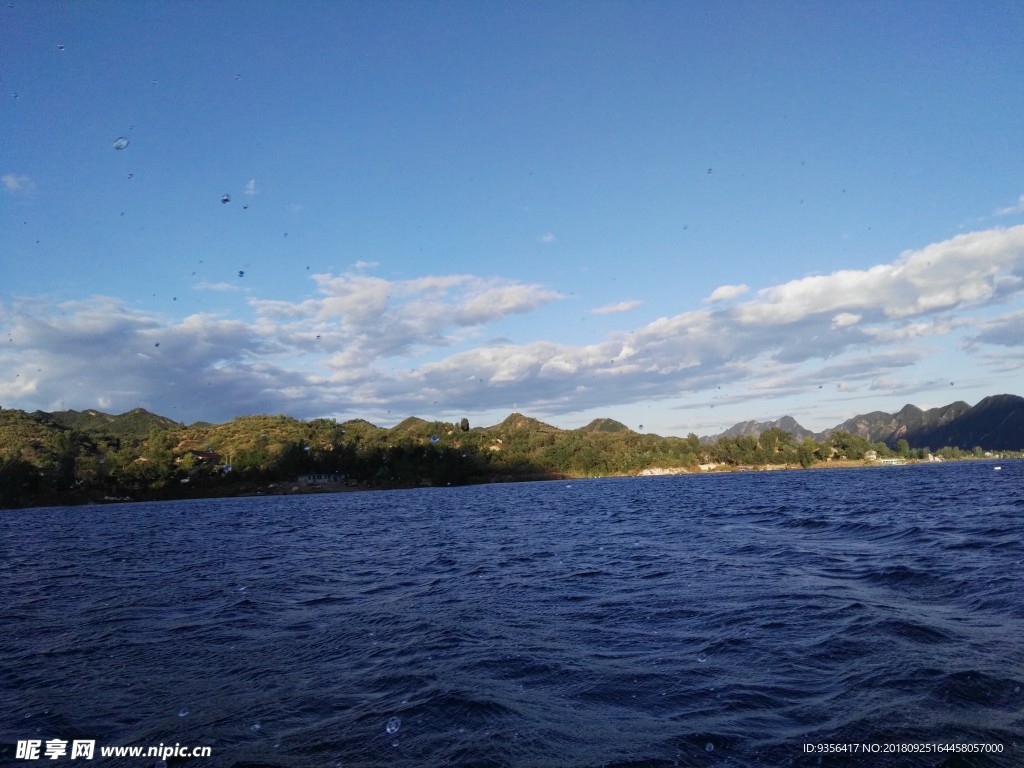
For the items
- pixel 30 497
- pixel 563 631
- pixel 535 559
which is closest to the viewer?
pixel 563 631

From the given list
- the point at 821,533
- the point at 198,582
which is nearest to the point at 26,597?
the point at 198,582

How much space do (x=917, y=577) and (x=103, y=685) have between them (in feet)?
71.1

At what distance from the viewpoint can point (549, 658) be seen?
13.0 meters

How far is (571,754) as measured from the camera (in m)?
8.54

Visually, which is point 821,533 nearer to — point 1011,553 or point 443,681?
point 1011,553

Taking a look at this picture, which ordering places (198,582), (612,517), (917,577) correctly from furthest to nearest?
1. (612,517)
2. (198,582)
3. (917,577)

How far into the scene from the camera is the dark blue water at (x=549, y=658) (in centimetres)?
895

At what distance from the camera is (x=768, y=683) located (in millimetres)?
10727

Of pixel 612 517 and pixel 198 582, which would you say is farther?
pixel 612 517

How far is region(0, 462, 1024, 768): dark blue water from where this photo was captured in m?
8.95

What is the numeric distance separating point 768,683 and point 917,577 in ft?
37.8

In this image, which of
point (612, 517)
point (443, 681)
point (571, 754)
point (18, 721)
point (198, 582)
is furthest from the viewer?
point (612, 517)

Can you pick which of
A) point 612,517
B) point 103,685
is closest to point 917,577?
point 103,685

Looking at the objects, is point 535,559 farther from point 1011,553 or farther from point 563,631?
point 1011,553
